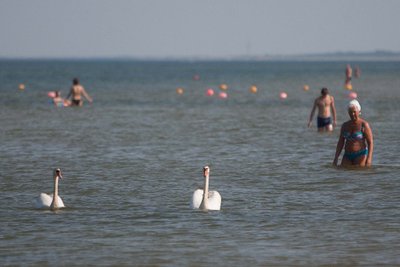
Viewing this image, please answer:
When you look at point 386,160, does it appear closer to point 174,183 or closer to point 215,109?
point 174,183

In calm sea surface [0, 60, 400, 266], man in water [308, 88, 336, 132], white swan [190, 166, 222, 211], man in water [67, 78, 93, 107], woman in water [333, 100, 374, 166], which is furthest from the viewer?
man in water [67, 78, 93, 107]

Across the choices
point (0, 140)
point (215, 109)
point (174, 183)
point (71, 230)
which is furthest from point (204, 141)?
point (215, 109)

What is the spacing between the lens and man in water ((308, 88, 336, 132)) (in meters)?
26.9

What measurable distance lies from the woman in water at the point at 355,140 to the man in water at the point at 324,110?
796 cm

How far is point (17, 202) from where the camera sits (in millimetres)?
16312

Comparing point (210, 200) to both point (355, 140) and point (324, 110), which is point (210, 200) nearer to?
point (355, 140)

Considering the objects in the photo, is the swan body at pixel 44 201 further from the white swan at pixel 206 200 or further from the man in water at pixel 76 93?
the man in water at pixel 76 93

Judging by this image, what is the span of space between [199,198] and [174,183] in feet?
11.0

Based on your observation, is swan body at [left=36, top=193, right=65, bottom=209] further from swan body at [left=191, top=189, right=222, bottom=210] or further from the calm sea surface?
swan body at [left=191, top=189, right=222, bottom=210]

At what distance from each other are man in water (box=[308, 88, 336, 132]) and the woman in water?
7.96 metres

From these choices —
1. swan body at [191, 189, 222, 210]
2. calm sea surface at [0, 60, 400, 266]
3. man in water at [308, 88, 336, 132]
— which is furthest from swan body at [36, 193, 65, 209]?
man in water at [308, 88, 336, 132]

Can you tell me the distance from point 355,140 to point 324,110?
9.22 m

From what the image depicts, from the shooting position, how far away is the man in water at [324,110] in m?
26.9

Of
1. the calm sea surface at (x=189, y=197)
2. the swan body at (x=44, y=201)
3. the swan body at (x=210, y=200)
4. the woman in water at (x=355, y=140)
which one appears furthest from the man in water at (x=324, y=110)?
the swan body at (x=44, y=201)
